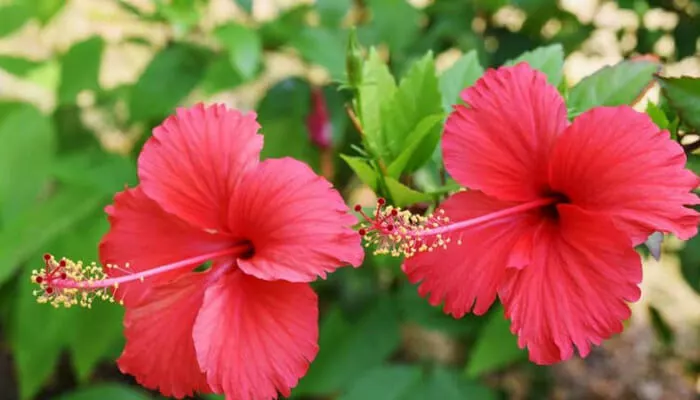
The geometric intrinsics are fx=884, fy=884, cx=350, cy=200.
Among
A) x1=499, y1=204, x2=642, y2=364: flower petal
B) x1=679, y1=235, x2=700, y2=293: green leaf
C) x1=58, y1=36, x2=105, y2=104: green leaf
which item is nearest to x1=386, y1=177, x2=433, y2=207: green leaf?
x1=499, y1=204, x2=642, y2=364: flower petal

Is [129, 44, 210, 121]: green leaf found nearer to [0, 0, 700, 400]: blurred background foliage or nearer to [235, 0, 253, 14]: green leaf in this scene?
[0, 0, 700, 400]: blurred background foliage

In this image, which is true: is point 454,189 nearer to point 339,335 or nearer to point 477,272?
point 477,272

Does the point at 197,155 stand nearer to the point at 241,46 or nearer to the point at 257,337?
the point at 257,337

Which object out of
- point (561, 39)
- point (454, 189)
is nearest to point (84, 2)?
point (561, 39)

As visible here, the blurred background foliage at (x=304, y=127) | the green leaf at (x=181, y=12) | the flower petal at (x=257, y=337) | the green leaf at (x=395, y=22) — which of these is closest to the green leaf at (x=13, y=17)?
the blurred background foliage at (x=304, y=127)

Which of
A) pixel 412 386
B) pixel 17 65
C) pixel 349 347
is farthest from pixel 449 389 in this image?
pixel 17 65

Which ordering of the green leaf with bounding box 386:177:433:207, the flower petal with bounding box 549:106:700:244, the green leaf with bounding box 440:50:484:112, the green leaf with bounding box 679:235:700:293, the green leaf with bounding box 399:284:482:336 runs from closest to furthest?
the flower petal with bounding box 549:106:700:244 < the green leaf with bounding box 386:177:433:207 < the green leaf with bounding box 440:50:484:112 < the green leaf with bounding box 679:235:700:293 < the green leaf with bounding box 399:284:482:336
